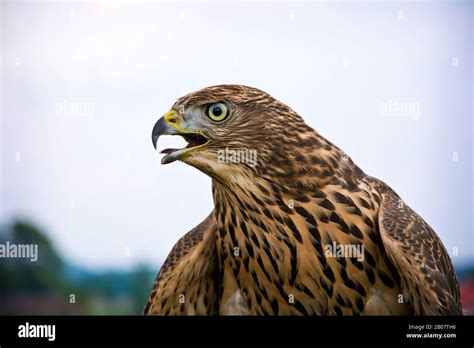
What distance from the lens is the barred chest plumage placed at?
9.25ft

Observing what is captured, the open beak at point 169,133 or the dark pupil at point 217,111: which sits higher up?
the dark pupil at point 217,111

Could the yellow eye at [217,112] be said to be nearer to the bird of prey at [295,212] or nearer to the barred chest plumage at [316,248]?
the bird of prey at [295,212]

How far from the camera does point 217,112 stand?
2838 mm

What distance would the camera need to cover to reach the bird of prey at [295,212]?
9.16 ft
